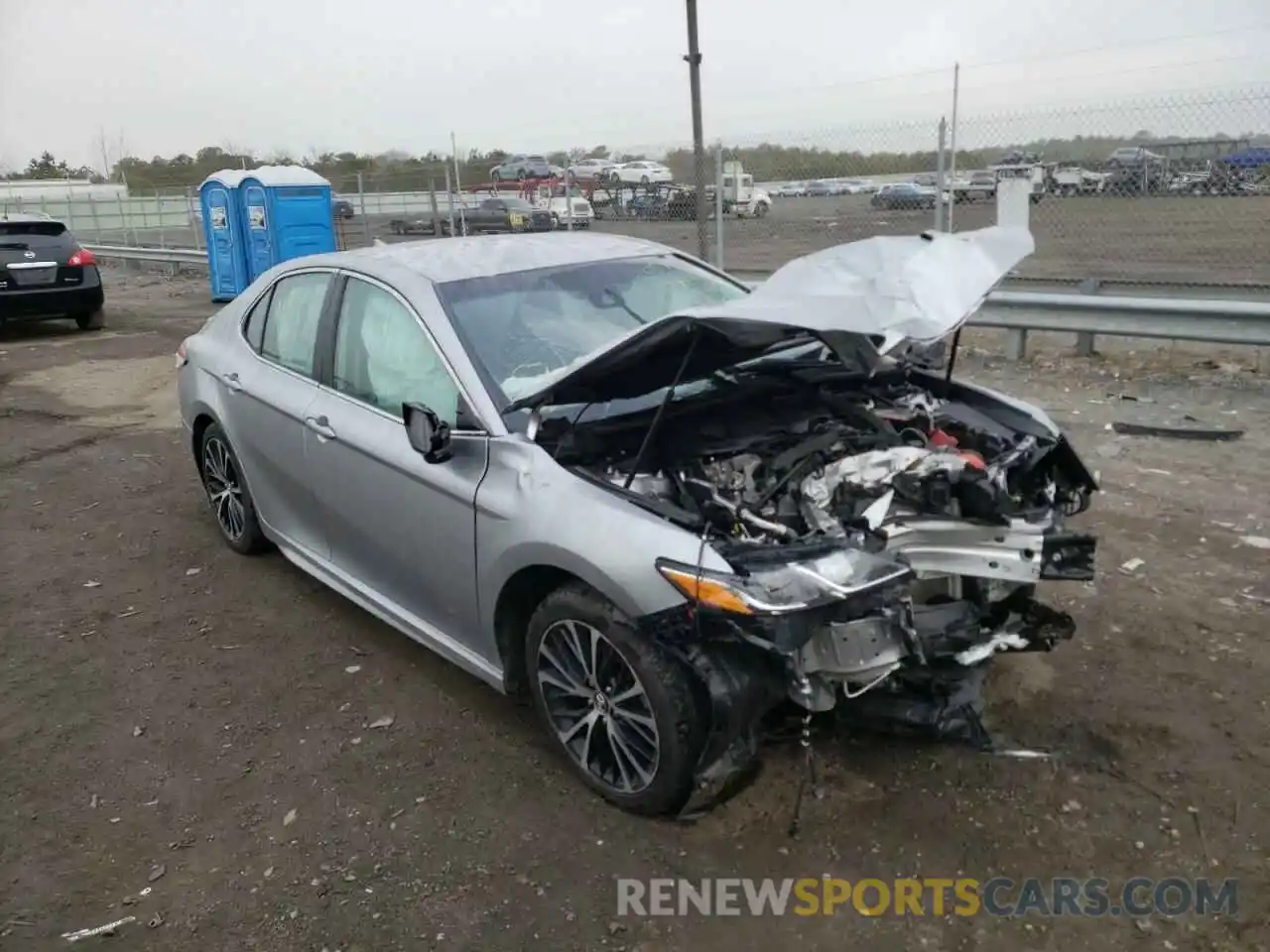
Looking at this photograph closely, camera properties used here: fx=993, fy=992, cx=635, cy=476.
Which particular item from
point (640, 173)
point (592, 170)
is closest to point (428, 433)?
point (640, 173)

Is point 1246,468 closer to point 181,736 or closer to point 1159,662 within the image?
point 1159,662

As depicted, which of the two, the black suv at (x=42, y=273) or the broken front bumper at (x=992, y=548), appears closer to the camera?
the broken front bumper at (x=992, y=548)

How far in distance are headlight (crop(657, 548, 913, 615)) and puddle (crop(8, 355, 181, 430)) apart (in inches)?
274

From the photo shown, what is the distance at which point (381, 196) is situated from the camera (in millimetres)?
18906

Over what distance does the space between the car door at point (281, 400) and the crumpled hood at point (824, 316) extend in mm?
1357

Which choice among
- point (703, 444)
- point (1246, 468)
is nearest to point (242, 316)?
point (703, 444)

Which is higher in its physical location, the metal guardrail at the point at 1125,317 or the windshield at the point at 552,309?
the windshield at the point at 552,309

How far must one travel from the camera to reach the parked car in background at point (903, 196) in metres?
10.6

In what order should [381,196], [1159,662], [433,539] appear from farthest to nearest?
[381,196] → [1159,662] → [433,539]

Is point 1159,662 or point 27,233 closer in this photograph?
point 1159,662

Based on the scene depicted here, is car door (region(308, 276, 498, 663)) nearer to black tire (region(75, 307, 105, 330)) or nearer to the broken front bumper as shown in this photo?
the broken front bumper

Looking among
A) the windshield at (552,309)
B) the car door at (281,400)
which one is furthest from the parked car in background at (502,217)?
the windshield at (552,309)

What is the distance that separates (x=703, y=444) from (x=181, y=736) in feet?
7.35

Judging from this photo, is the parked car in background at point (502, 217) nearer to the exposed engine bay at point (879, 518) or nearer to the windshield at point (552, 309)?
the windshield at point (552, 309)
